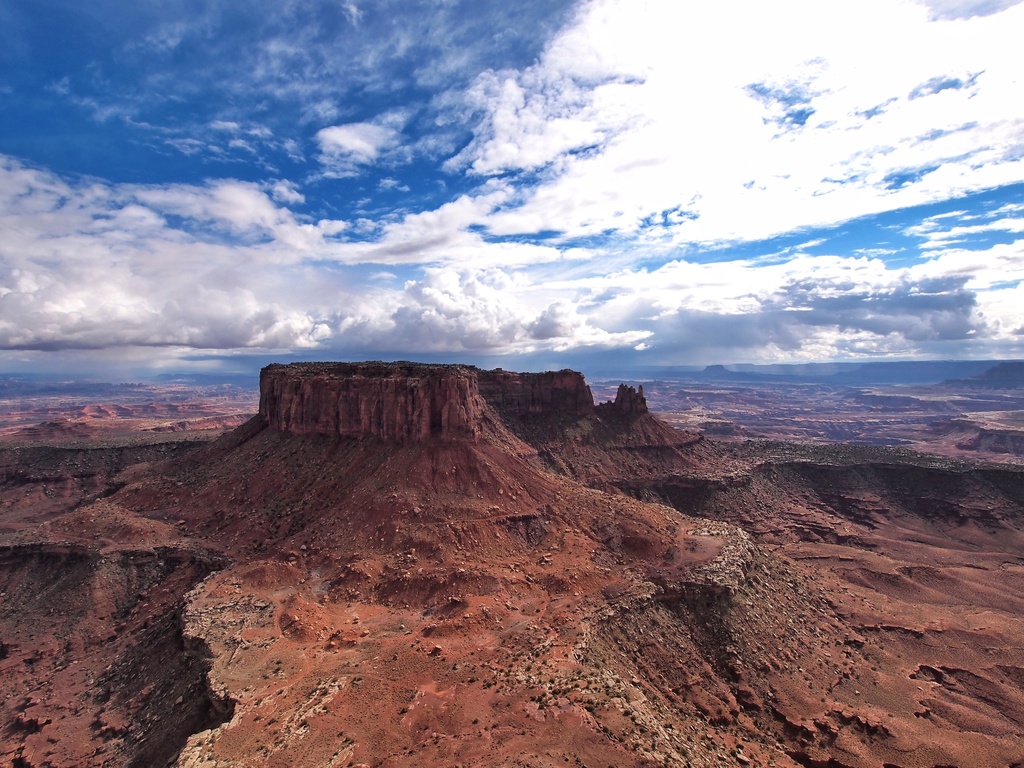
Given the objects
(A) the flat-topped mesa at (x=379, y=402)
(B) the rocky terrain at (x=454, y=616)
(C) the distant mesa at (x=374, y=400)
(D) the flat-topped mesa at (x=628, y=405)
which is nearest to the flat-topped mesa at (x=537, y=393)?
(D) the flat-topped mesa at (x=628, y=405)

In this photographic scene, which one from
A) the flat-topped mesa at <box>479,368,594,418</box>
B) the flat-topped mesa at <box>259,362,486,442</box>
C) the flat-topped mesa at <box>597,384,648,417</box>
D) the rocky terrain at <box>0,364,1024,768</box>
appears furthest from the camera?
the flat-topped mesa at <box>597,384,648,417</box>

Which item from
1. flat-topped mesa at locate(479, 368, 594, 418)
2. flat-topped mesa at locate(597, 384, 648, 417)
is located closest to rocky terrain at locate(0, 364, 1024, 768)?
flat-topped mesa at locate(479, 368, 594, 418)

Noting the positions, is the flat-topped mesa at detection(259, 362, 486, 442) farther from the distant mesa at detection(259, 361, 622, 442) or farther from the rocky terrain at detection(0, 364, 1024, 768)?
the rocky terrain at detection(0, 364, 1024, 768)

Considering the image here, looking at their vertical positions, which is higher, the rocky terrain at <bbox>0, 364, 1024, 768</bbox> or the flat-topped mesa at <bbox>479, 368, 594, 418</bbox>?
the flat-topped mesa at <bbox>479, 368, 594, 418</bbox>

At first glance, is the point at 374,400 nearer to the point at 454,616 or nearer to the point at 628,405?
the point at 454,616

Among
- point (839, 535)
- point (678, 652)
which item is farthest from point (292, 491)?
point (839, 535)

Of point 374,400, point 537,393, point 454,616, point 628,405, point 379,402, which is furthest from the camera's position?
point 628,405

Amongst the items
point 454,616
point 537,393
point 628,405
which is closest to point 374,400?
point 454,616
